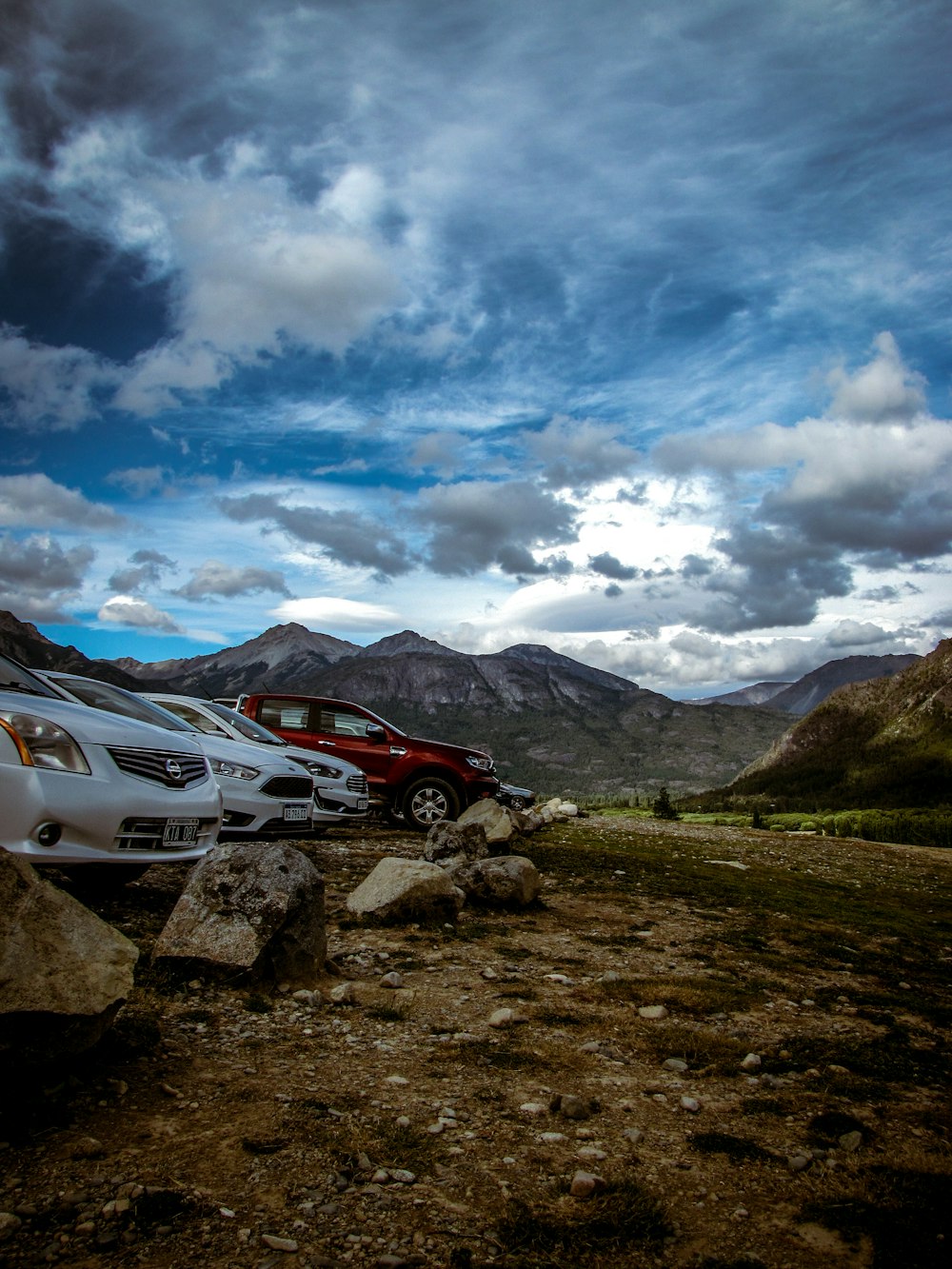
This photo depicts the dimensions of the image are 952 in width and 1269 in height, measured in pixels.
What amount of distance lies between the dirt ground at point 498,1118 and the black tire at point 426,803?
825 cm

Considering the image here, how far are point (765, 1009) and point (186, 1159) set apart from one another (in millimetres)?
4383

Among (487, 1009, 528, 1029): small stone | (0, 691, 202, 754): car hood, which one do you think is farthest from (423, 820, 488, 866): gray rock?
A: (487, 1009, 528, 1029): small stone

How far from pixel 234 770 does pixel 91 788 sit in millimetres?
4576

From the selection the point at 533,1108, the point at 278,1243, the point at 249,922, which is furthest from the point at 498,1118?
the point at 249,922

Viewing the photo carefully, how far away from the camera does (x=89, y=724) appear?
6609 mm

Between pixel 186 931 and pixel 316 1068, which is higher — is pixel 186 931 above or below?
above

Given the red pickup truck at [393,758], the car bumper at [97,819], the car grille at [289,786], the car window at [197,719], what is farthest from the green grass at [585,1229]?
the red pickup truck at [393,758]

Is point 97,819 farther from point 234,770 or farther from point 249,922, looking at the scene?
point 234,770

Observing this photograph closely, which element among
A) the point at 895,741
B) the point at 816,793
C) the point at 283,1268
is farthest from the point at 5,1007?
the point at 895,741

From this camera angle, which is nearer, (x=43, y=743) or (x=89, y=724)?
(x=43, y=743)

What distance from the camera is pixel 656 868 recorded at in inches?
510

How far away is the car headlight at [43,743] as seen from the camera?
19.5ft

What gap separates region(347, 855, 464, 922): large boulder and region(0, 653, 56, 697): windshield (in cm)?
372

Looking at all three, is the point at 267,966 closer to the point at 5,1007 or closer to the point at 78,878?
the point at 5,1007
